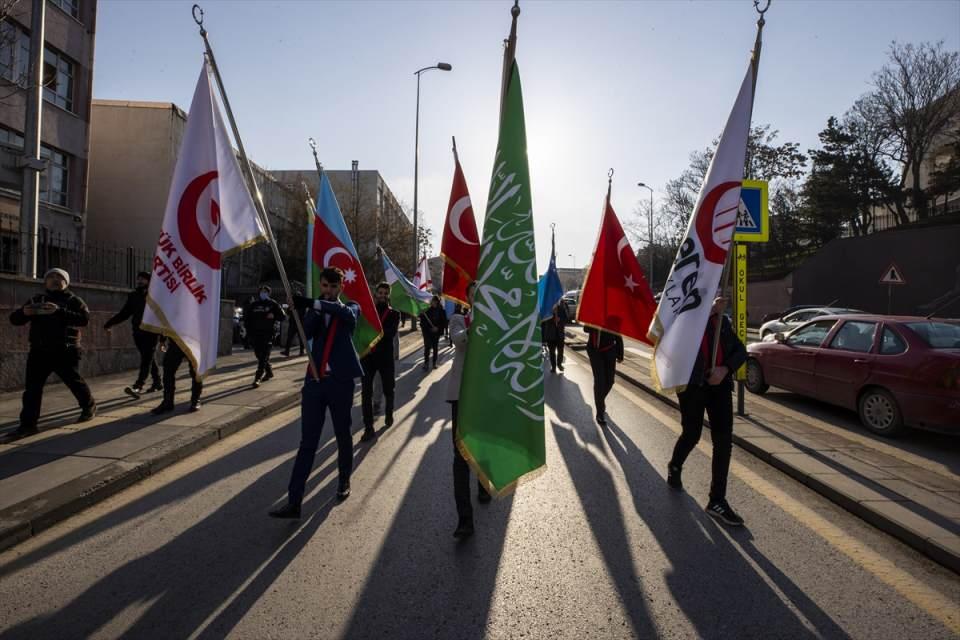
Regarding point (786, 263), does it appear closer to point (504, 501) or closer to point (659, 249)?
point (659, 249)

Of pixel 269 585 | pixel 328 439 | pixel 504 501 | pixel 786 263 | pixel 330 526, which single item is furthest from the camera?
pixel 786 263

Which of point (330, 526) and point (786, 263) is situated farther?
point (786, 263)

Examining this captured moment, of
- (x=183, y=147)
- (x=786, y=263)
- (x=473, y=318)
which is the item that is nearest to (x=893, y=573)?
(x=473, y=318)

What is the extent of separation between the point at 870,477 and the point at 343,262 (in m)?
5.65

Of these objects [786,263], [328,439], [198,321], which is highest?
[786,263]

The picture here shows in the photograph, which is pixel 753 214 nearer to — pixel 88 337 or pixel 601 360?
pixel 601 360

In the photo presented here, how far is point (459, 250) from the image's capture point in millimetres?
5164

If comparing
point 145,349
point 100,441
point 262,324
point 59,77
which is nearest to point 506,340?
point 100,441

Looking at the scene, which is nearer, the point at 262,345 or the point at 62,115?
the point at 262,345

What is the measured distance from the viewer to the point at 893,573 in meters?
3.72

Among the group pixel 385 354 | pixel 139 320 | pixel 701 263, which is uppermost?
pixel 701 263

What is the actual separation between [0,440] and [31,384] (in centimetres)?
65

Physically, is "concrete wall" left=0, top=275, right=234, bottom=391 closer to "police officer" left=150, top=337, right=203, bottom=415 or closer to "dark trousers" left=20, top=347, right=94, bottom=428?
"police officer" left=150, top=337, right=203, bottom=415

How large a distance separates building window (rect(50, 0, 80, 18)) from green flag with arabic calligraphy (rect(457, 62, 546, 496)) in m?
22.3
